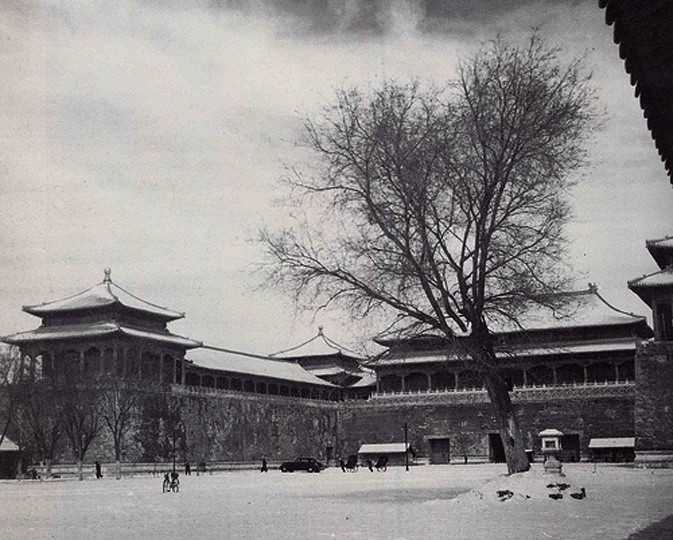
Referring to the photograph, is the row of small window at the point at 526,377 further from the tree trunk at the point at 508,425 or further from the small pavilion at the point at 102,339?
the tree trunk at the point at 508,425

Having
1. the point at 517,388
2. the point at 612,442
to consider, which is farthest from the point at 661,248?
the point at 517,388

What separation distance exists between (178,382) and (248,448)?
596 centimetres

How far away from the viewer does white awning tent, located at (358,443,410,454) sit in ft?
192

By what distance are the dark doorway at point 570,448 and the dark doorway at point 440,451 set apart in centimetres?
753

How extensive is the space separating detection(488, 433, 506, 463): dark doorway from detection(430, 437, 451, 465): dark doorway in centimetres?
285

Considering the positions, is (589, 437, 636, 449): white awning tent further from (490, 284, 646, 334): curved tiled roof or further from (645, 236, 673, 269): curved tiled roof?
(645, 236, 673, 269): curved tiled roof

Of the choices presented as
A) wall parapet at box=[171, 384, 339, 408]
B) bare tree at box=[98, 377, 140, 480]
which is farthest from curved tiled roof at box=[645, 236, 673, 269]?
wall parapet at box=[171, 384, 339, 408]

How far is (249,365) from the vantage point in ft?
200

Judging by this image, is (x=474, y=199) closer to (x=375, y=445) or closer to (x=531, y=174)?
(x=531, y=174)

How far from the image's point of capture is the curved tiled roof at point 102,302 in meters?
48.7

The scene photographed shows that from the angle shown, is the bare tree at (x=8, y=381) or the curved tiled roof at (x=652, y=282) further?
the bare tree at (x=8, y=381)

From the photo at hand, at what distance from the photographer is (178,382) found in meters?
52.2

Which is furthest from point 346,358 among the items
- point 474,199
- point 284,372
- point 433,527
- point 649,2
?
point 649,2

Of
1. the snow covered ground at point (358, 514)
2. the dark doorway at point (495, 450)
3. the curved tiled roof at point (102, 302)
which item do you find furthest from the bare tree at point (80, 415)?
the dark doorway at point (495, 450)
